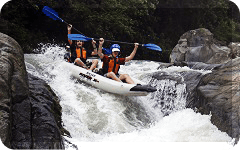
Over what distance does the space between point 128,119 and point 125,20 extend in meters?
9.00

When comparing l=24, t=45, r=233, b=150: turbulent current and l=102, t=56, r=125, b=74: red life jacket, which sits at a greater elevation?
l=102, t=56, r=125, b=74: red life jacket

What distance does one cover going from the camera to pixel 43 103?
4.45 m

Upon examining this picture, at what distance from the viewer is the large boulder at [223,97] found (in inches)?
190

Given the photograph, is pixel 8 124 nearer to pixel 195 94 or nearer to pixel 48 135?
pixel 48 135

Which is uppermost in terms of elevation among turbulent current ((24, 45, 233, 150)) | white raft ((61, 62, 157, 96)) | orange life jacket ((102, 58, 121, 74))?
orange life jacket ((102, 58, 121, 74))

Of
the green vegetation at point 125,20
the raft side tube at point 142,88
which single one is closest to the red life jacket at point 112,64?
the raft side tube at point 142,88

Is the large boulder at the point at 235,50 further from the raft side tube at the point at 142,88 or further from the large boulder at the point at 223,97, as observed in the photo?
the raft side tube at the point at 142,88

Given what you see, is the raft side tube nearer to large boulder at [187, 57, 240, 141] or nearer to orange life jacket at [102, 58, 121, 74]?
orange life jacket at [102, 58, 121, 74]

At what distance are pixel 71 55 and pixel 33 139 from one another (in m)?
4.13

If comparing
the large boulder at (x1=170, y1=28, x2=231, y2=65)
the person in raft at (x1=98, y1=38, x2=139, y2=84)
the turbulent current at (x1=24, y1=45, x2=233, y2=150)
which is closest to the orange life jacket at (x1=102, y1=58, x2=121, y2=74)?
the person in raft at (x1=98, y1=38, x2=139, y2=84)

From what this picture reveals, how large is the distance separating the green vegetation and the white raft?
2.98 metres

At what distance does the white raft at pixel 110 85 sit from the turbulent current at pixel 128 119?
0.42 ft

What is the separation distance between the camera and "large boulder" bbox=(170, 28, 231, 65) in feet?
34.3

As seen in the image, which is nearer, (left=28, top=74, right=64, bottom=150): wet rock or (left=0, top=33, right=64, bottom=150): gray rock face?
(left=0, top=33, right=64, bottom=150): gray rock face
